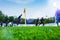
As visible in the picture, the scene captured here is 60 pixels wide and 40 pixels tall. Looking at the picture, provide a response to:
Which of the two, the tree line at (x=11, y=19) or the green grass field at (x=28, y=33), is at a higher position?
the tree line at (x=11, y=19)

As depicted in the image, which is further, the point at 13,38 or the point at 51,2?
the point at 51,2

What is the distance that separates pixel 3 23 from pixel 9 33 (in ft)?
0.51

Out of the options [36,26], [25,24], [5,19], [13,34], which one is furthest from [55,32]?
[5,19]

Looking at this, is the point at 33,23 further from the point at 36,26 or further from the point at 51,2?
the point at 51,2

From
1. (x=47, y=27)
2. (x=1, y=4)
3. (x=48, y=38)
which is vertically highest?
(x=1, y=4)

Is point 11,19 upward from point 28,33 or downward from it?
upward

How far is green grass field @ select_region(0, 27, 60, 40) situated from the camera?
207 centimetres

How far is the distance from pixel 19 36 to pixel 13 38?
8 cm

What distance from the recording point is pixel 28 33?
2092 millimetres

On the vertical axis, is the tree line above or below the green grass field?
above

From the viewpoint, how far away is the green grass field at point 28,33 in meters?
2.07

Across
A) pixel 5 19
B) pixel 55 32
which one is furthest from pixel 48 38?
pixel 5 19

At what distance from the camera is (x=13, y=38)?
206cm

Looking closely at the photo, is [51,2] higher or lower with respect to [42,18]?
higher
